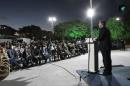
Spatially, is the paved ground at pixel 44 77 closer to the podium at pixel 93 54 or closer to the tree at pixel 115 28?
the podium at pixel 93 54

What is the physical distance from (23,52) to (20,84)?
8072 millimetres

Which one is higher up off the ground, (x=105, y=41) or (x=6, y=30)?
(x=6, y=30)

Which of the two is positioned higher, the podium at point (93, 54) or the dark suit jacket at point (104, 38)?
the dark suit jacket at point (104, 38)

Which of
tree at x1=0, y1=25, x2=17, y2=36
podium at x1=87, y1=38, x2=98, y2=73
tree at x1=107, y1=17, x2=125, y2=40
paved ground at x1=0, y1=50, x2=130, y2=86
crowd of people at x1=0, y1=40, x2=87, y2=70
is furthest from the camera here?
tree at x1=0, y1=25, x2=17, y2=36

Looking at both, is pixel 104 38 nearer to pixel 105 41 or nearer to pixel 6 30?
pixel 105 41

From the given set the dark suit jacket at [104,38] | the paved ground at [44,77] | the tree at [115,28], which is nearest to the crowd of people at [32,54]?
the paved ground at [44,77]

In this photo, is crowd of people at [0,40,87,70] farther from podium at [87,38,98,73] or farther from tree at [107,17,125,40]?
tree at [107,17,125,40]

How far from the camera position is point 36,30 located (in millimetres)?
123875

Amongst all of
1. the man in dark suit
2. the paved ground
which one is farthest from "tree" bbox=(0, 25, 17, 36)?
the man in dark suit

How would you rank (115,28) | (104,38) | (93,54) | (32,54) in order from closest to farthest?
(104,38)
(93,54)
(32,54)
(115,28)

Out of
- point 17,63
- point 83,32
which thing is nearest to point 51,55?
point 17,63

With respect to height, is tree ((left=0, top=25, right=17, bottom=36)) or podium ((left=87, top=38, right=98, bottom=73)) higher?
tree ((left=0, top=25, right=17, bottom=36))

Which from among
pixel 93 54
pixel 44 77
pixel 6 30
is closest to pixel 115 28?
pixel 44 77

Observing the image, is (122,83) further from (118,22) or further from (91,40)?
(118,22)
